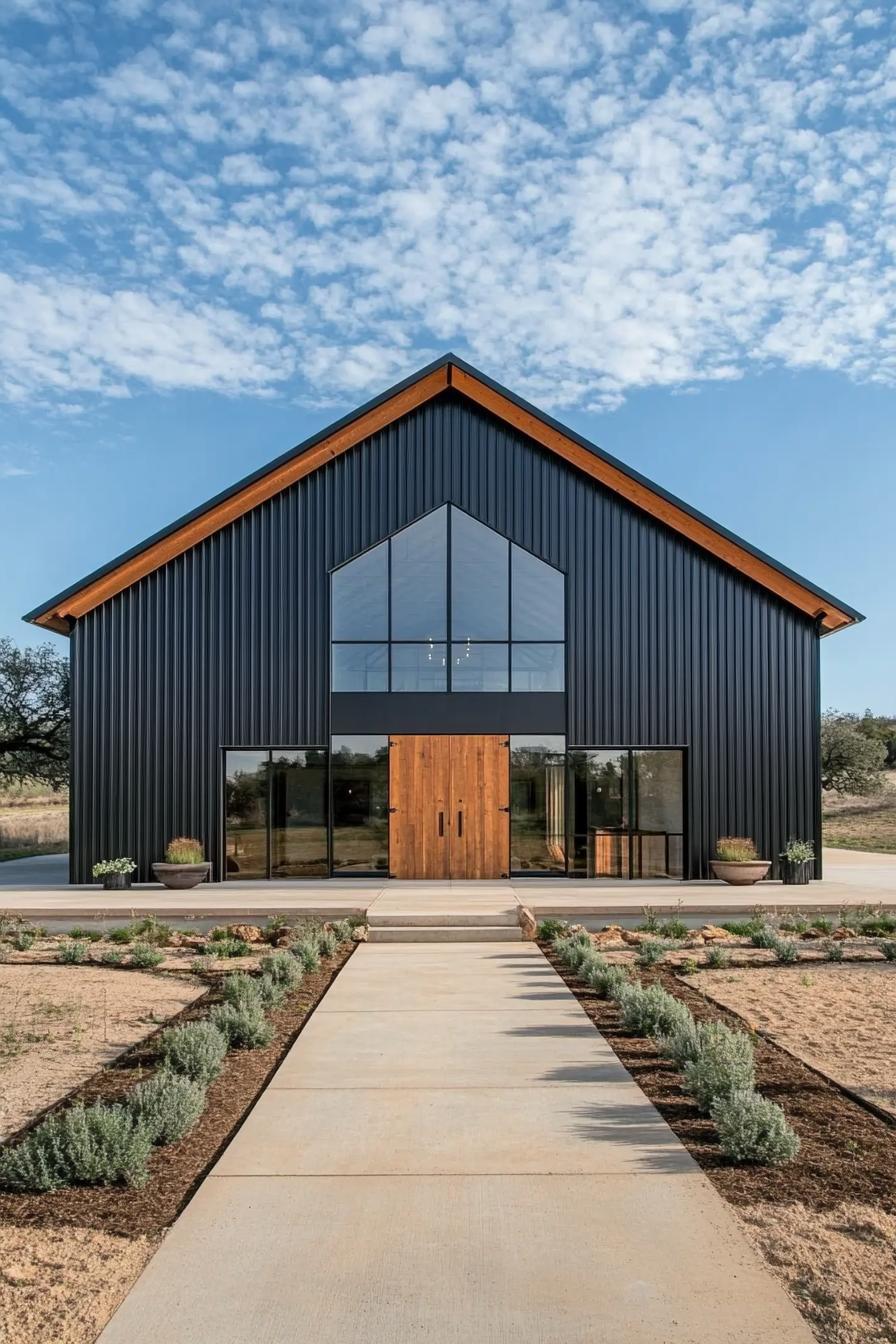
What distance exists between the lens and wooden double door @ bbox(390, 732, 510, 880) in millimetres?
19125

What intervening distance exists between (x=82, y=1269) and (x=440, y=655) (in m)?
15.5

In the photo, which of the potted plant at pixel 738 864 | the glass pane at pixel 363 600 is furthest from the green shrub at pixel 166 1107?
the glass pane at pixel 363 600

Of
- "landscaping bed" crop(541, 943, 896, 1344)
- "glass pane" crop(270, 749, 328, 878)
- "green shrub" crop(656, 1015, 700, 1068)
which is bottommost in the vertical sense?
"landscaping bed" crop(541, 943, 896, 1344)

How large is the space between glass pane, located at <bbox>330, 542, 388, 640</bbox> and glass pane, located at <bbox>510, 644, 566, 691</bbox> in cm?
230

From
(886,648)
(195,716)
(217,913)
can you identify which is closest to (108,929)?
(217,913)

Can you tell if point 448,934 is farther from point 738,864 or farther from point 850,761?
point 850,761

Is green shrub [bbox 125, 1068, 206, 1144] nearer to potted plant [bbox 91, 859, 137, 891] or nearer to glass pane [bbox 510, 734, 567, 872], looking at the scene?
potted plant [bbox 91, 859, 137, 891]

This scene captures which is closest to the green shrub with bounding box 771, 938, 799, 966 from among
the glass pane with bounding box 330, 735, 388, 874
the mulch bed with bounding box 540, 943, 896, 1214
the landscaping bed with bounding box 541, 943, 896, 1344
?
the mulch bed with bounding box 540, 943, 896, 1214

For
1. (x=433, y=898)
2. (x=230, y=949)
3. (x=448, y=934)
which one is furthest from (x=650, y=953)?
(x=433, y=898)

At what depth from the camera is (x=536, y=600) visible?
19500mm

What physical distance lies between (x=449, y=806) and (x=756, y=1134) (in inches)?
555

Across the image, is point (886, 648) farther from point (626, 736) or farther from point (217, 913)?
point (217, 913)

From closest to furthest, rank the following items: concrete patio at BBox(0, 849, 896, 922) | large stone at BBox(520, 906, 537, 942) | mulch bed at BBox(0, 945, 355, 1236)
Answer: mulch bed at BBox(0, 945, 355, 1236), large stone at BBox(520, 906, 537, 942), concrete patio at BBox(0, 849, 896, 922)

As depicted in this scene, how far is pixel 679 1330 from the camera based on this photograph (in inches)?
143
